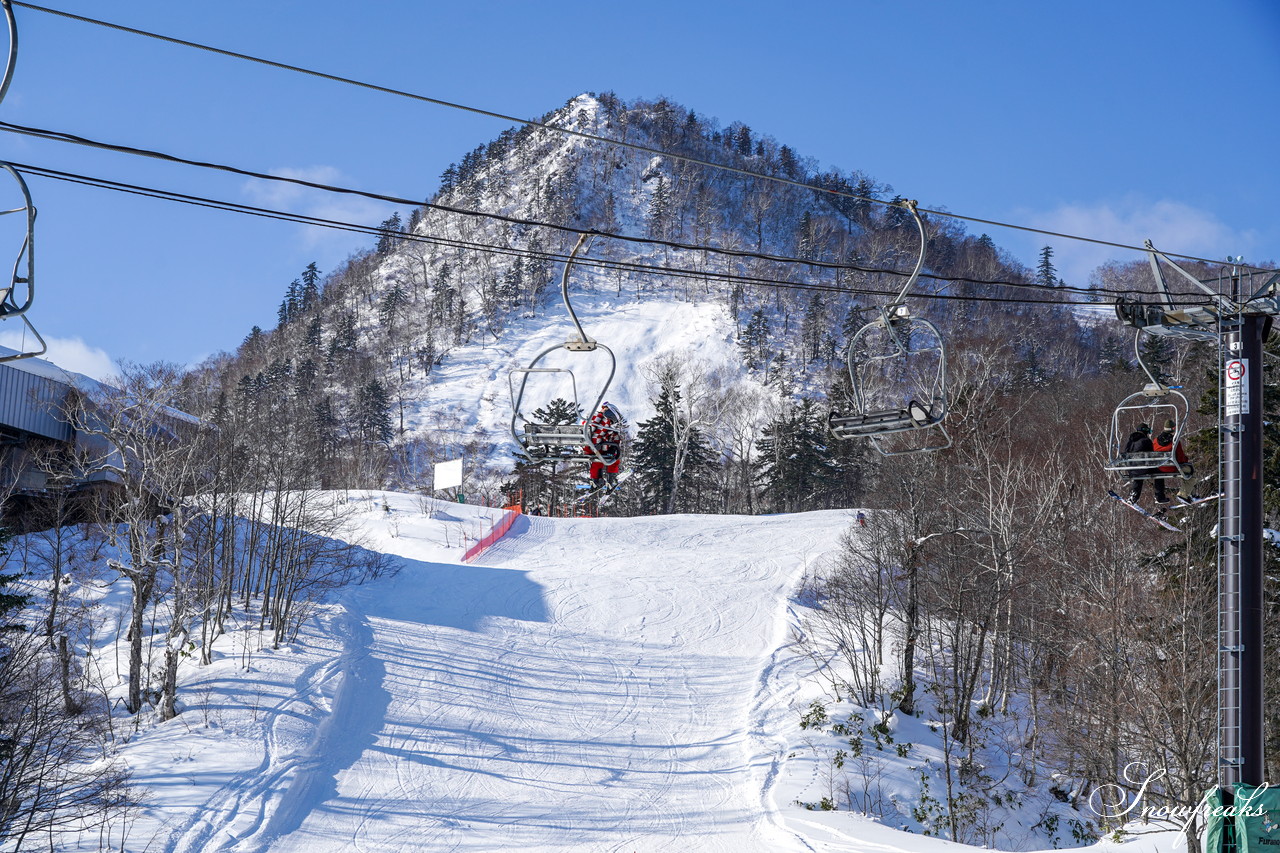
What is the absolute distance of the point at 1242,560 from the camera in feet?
29.1

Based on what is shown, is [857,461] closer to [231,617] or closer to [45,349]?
[231,617]

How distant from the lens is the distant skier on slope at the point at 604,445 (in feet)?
40.3

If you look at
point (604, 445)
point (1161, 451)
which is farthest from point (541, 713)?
point (1161, 451)

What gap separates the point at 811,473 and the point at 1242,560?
48.8 m

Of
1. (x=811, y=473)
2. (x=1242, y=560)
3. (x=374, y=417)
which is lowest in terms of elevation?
(x=1242, y=560)

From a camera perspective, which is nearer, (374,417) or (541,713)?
(541,713)

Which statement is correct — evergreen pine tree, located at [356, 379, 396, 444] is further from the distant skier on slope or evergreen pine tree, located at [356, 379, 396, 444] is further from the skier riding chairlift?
the skier riding chairlift

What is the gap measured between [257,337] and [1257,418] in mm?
143686

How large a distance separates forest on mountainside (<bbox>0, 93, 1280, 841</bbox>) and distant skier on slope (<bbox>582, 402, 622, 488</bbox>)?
8.28 ft

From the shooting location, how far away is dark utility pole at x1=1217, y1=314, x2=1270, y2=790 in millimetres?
8719

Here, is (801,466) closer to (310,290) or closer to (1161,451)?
(1161,451)

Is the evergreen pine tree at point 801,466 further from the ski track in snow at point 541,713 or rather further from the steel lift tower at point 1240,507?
the steel lift tower at point 1240,507

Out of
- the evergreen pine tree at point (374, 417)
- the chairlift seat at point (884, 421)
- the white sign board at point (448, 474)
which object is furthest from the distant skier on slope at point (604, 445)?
the evergreen pine tree at point (374, 417)

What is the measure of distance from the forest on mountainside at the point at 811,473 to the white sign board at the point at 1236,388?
4.56 ft
